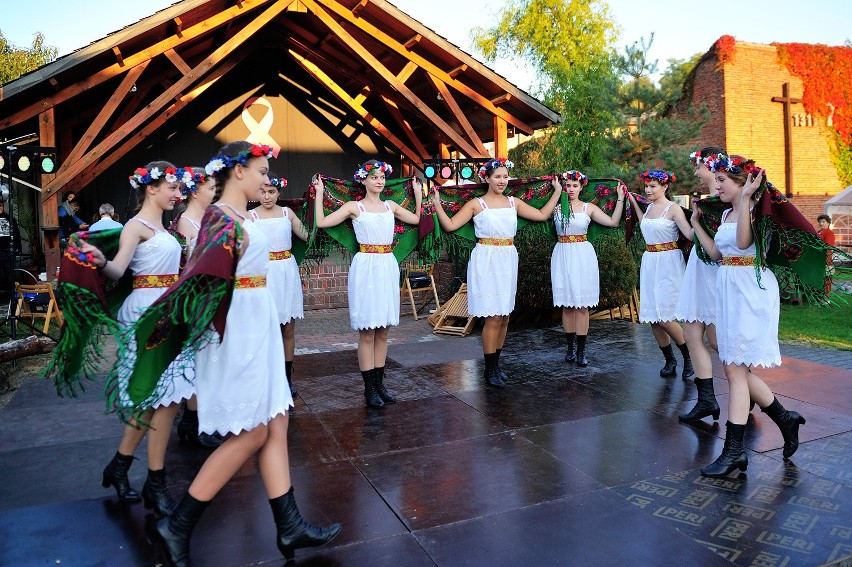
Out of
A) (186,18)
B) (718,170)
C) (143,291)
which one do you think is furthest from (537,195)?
(186,18)

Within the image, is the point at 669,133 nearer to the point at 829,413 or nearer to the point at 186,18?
the point at 186,18

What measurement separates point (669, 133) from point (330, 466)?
626 inches

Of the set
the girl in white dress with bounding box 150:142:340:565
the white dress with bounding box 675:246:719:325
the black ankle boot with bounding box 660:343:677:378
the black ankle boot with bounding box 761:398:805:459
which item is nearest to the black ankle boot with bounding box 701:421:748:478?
the black ankle boot with bounding box 761:398:805:459

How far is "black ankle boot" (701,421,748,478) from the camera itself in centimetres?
355

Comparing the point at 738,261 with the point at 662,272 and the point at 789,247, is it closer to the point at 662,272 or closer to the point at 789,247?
the point at 789,247

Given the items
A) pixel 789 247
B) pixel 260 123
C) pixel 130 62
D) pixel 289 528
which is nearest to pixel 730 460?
pixel 789 247

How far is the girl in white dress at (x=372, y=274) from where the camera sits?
16.6 ft

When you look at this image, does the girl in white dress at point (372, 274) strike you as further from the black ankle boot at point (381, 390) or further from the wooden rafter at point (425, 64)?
the wooden rafter at point (425, 64)

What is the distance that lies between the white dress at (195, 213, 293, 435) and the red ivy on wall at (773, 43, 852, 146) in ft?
74.8

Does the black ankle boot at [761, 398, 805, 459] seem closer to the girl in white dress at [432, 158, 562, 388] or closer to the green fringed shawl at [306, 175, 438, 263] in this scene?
the girl in white dress at [432, 158, 562, 388]

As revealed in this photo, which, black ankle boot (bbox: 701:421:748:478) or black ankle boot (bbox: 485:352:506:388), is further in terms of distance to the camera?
black ankle boot (bbox: 485:352:506:388)

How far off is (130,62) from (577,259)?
8.29 meters

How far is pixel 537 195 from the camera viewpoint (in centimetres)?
641

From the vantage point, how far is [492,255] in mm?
5680
